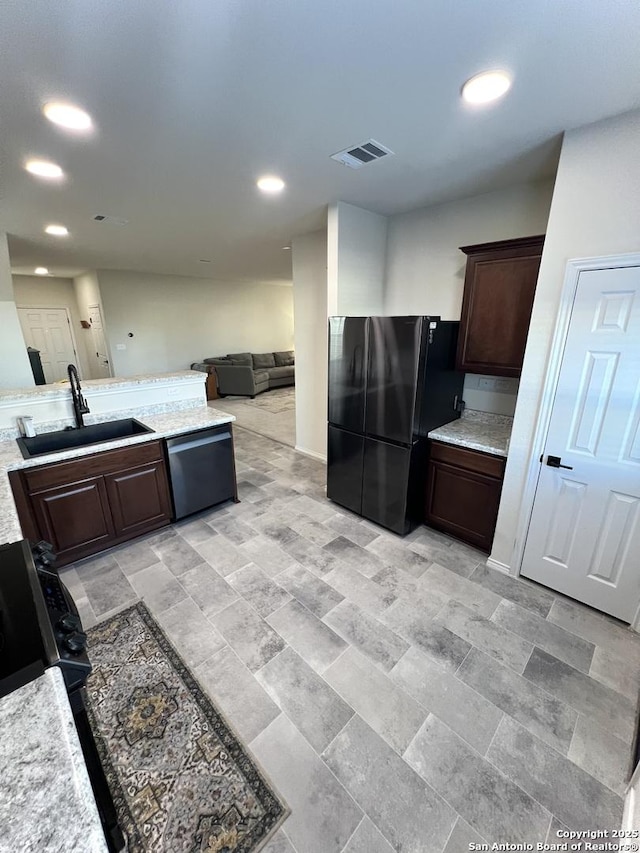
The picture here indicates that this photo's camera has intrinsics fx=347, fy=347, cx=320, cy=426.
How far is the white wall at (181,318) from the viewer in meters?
6.86

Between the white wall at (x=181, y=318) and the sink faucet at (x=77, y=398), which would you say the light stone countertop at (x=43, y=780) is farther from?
the white wall at (x=181, y=318)

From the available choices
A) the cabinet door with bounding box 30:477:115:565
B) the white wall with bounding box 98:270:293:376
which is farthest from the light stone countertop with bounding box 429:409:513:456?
the white wall with bounding box 98:270:293:376

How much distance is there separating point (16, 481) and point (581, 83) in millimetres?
3645

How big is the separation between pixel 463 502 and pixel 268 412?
4801mm

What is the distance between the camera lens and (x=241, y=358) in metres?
8.66

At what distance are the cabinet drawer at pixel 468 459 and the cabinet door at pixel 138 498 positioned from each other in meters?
2.27

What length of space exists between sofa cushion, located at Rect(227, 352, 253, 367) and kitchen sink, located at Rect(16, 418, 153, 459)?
5.33 meters

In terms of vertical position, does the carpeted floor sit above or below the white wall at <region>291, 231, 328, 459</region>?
below

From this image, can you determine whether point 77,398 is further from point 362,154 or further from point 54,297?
point 54,297

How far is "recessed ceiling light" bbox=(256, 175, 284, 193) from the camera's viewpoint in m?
2.43

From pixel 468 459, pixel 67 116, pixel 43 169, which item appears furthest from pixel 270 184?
pixel 468 459

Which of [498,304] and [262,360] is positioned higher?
[498,304]

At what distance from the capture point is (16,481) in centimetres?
223

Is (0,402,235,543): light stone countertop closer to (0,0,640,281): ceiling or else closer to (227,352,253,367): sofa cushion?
(0,0,640,281): ceiling
